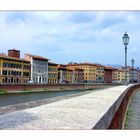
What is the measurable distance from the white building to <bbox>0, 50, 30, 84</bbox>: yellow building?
2749 mm

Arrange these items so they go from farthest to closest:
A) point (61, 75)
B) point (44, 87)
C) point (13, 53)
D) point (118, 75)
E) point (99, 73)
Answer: point (118, 75) → point (99, 73) → point (61, 75) → point (13, 53) → point (44, 87)

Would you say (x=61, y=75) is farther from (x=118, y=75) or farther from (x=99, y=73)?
(x=118, y=75)

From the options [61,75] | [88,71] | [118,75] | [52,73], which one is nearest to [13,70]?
[52,73]

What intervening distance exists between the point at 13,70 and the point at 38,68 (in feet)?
44.9

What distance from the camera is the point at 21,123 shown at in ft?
10.4

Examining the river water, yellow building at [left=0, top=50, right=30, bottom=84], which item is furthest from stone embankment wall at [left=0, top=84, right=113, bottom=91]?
the river water

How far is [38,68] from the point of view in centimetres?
7825

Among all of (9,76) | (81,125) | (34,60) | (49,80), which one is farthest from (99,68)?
(81,125)

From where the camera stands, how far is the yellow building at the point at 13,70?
61031 millimetres

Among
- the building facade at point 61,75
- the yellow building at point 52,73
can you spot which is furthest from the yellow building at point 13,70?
the building facade at point 61,75

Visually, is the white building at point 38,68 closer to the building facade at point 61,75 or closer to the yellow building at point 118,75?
the building facade at point 61,75

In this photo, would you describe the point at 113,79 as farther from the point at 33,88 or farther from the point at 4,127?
the point at 4,127

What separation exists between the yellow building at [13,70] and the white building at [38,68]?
2.75 meters
